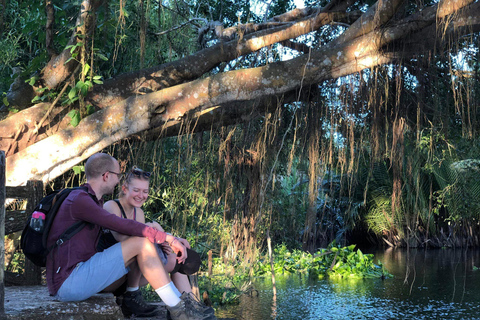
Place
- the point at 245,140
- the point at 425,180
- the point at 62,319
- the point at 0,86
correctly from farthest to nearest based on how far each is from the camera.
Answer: the point at 425,180 → the point at 0,86 → the point at 245,140 → the point at 62,319

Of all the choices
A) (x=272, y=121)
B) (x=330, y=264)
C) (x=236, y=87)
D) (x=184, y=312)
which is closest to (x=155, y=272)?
(x=184, y=312)

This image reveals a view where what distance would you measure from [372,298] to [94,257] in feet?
17.3

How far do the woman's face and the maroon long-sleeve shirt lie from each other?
0.40 m

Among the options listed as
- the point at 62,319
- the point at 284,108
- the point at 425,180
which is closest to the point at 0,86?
the point at 284,108

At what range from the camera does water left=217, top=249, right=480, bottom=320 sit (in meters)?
6.52

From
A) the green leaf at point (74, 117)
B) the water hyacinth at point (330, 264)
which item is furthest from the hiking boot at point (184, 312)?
the water hyacinth at point (330, 264)

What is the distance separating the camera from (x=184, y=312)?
11.1 feet

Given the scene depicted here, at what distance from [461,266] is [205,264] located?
526 centimetres

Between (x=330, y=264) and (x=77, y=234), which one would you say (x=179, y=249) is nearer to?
(x=77, y=234)

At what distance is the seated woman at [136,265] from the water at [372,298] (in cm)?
253

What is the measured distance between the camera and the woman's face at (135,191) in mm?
3768

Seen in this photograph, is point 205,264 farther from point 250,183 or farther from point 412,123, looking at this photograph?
point 412,123

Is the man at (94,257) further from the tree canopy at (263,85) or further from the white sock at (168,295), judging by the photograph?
the tree canopy at (263,85)

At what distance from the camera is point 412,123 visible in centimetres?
624
